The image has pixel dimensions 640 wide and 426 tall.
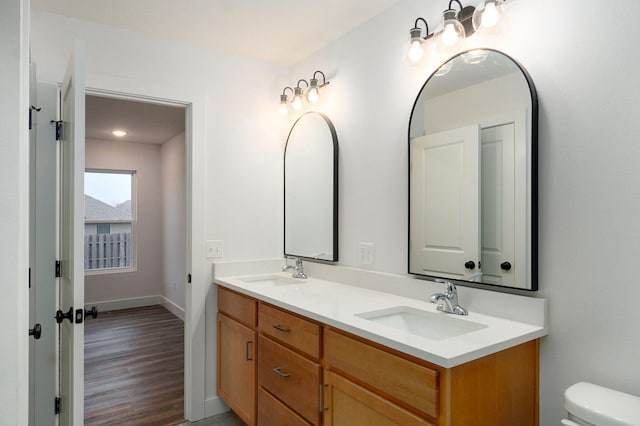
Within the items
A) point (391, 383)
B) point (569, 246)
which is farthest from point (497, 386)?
point (569, 246)

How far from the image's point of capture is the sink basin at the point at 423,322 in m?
1.56

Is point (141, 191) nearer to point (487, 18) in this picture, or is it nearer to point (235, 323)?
point (235, 323)

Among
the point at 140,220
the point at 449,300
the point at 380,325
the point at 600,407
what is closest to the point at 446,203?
the point at 449,300

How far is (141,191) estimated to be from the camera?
226 inches

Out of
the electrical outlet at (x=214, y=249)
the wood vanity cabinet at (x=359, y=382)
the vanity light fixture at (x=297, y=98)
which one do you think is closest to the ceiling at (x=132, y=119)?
the vanity light fixture at (x=297, y=98)

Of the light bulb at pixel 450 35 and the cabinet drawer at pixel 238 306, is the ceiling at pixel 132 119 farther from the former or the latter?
the light bulb at pixel 450 35

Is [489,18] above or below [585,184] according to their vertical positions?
above

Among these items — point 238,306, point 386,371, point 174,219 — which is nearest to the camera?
point 386,371

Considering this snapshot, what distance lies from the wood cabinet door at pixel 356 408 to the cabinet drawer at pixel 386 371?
0.03 metres

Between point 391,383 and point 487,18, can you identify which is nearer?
point 391,383

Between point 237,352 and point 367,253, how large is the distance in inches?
38.9

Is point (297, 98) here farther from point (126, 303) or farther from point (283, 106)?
point (126, 303)

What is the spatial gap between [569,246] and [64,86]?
7.94ft

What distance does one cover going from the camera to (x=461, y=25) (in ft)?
5.50
